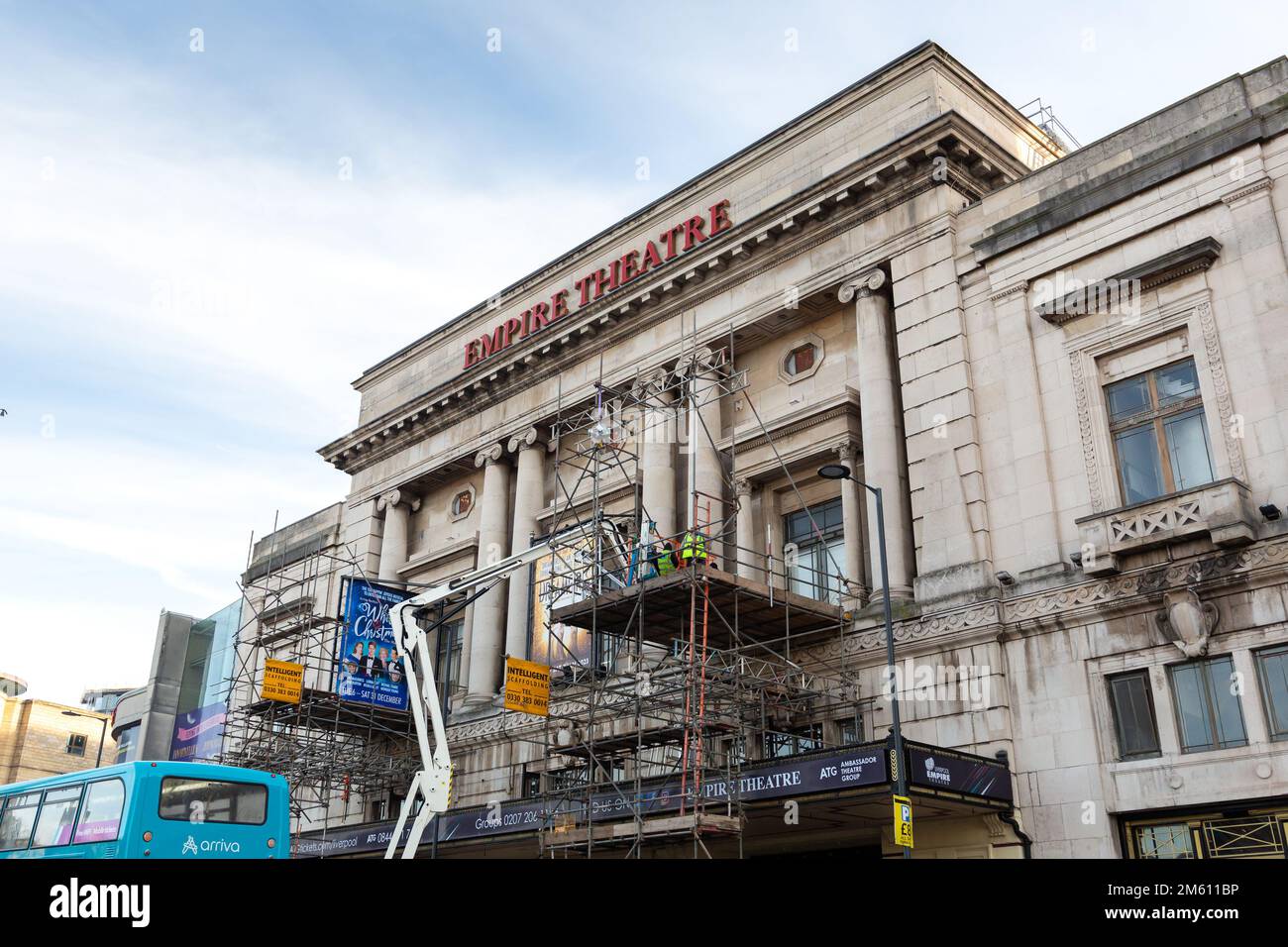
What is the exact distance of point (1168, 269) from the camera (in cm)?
2277

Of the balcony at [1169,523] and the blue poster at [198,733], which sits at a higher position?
the blue poster at [198,733]

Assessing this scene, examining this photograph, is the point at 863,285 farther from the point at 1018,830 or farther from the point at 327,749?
the point at 327,749

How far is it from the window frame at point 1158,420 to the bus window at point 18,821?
1991 centimetres

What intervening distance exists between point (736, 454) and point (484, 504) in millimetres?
10439

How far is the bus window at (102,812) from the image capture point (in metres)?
16.4

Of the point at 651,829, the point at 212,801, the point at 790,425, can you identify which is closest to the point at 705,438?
the point at 790,425

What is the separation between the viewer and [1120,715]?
21.2 meters

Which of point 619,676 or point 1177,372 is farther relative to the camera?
point 619,676

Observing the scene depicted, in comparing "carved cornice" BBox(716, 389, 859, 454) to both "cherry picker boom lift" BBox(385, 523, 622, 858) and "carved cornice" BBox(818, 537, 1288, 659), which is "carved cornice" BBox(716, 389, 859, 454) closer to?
"cherry picker boom lift" BBox(385, 523, 622, 858)

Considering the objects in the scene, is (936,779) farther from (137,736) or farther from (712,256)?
(137,736)

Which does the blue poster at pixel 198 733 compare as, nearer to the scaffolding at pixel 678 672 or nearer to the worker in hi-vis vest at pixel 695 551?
the scaffolding at pixel 678 672

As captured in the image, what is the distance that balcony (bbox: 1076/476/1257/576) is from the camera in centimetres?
2005

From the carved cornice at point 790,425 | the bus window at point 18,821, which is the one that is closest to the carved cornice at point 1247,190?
the carved cornice at point 790,425
